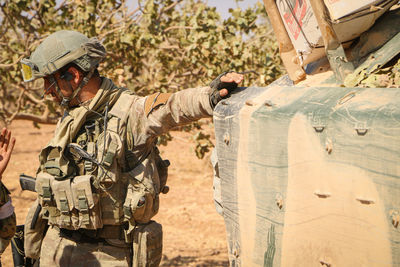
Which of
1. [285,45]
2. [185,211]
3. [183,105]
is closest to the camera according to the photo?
[285,45]

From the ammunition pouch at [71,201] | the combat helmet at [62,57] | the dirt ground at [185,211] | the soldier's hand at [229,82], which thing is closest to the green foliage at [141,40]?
the dirt ground at [185,211]

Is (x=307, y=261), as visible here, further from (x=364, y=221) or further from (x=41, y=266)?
(x=41, y=266)

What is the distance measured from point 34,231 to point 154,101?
120 cm

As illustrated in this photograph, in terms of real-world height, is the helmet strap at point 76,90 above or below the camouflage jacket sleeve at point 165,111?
above

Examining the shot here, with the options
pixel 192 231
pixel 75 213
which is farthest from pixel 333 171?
pixel 192 231

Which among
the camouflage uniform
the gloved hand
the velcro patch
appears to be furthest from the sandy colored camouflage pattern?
the gloved hand

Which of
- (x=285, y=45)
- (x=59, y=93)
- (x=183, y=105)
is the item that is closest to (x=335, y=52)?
(x=285, y=45)

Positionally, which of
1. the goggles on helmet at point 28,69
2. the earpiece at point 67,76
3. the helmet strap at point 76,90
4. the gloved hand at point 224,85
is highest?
the goggles on helmet at point 28,69

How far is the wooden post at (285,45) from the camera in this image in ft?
7.37

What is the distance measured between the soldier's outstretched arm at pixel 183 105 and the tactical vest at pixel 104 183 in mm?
178

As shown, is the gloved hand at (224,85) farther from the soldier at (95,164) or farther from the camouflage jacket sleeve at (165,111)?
the soldier at (95,164)

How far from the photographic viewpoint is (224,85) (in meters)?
2.13

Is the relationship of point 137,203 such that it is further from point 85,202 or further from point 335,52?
point 335,52

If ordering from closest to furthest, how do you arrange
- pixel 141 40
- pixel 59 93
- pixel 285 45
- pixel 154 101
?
1. pixel 285 45
2. pixel 154 101
3. pixel 59 93
4. pixel 141 40
